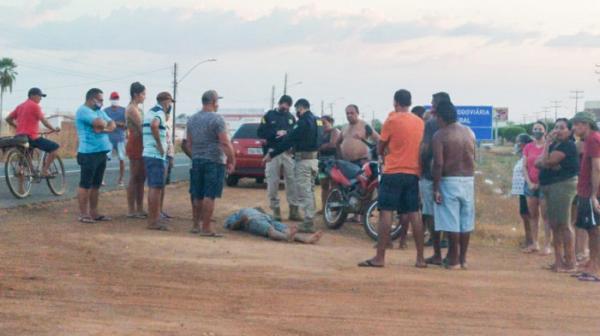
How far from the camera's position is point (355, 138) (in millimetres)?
15555

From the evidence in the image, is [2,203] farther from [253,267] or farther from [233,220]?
[253,267]

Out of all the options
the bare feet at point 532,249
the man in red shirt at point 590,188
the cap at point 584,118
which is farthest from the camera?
the bare feet at point 532,249

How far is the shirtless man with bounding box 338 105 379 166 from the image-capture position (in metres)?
15.4

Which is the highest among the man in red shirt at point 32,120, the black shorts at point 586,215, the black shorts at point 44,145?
the man in red shirt at point 32,120

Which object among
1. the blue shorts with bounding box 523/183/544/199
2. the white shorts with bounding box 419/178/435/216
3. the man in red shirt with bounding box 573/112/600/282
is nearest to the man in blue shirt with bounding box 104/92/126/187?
the white shorts with bounding box 419/178/435/216

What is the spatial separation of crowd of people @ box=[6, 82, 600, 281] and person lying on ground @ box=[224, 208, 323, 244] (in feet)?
0.05

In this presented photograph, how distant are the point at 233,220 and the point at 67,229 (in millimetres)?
2343

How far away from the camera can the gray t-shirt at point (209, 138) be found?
13.2 meters

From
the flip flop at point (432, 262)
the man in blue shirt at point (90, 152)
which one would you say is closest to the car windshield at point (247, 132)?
the man in blue shirt at point (90, 152)

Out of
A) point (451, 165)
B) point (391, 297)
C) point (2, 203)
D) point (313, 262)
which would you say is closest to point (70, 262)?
point (313, 262)

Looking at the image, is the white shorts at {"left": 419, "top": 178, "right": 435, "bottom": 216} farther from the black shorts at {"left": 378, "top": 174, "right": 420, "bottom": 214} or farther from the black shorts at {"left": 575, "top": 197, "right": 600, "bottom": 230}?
the black shorts at {"left": 575, "top": 197, "right": 600, "bottom": 230}

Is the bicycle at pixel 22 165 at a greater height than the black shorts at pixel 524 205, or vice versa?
the bicycle at pixel 22 165

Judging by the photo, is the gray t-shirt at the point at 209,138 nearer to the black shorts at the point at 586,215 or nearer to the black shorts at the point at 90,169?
the black shorts at the point at 90,169

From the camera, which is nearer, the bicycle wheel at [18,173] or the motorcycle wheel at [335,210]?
the motorcycle wheel at [335,210]
